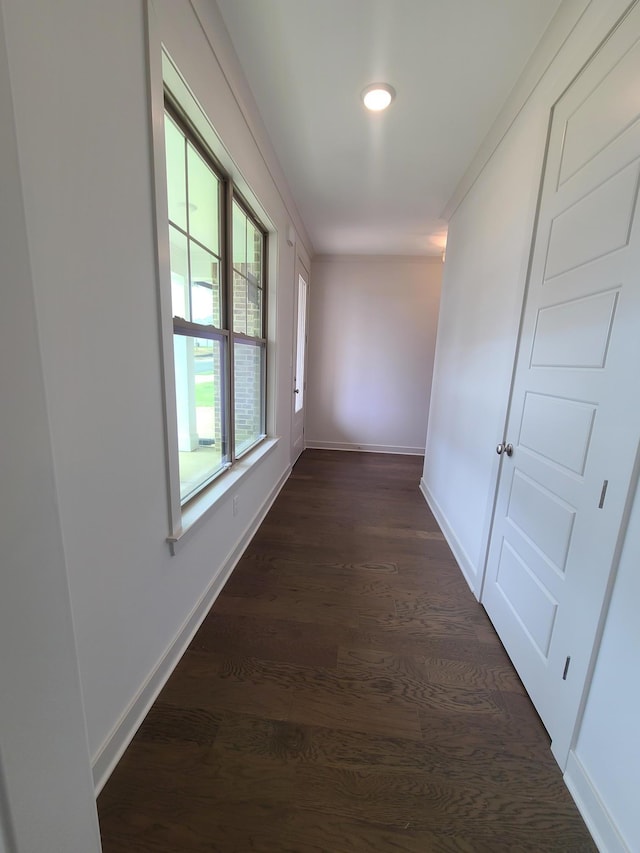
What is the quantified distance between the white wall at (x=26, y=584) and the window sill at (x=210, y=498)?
76 cm

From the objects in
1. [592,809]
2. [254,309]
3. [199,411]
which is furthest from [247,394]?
[592,809]

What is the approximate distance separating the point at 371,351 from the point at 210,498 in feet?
12.2

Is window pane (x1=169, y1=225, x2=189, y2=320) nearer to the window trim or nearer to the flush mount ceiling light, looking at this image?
the window trim

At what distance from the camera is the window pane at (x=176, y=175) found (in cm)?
145

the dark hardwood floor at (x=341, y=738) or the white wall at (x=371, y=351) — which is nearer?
the dark hardwood floor at (x=341, y=738)

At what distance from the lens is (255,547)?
2.41 metres

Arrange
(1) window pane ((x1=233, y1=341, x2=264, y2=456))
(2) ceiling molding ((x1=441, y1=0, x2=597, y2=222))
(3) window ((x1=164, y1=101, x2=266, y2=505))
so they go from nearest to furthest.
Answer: (2) ceiling molding ((x1=441, y1=0, x2=597, y2=222))
(3) window ((x1=164, y1=101, x2=266, y2=505))
(1) window pane ((x1=233, y1=341, x2=264, y2=456))

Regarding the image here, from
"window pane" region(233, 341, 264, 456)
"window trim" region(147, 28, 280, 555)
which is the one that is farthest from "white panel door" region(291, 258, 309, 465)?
"window trim" region(147, 28, 280, 555)

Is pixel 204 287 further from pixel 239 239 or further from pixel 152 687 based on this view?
pixel 152 687

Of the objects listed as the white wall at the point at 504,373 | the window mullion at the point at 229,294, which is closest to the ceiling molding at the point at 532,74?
the white wall at the point at 504,373

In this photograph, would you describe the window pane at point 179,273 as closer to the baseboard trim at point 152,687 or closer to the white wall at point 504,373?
the baseboard trim at point 152,687

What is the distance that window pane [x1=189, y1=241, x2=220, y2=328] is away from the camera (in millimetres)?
1697

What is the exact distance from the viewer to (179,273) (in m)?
1.57

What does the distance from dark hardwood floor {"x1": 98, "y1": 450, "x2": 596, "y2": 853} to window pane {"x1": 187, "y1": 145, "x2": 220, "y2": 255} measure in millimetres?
2009
